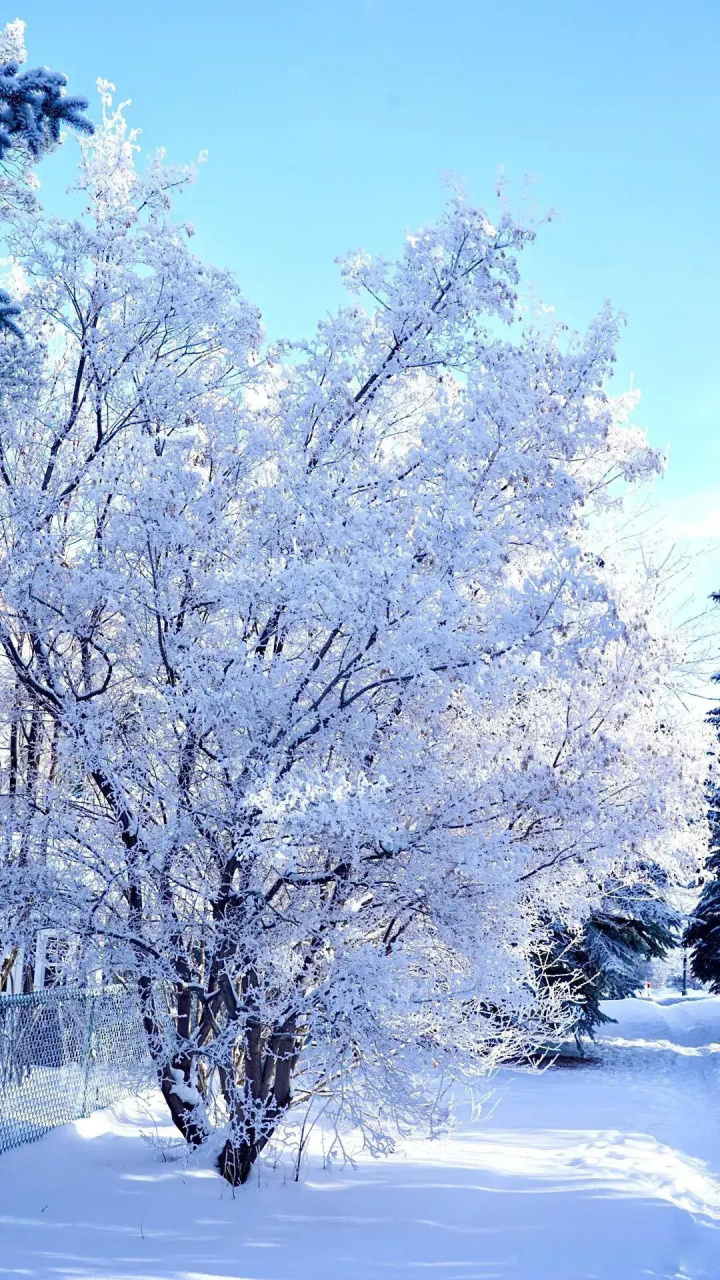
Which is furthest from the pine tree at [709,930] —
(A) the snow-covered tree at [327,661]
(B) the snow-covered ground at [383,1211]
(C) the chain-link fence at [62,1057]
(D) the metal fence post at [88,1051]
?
(A) the snow-covered tree at [327,661]

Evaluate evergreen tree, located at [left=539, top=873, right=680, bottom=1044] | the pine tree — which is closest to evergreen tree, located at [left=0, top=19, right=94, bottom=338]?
evergreen tree, located at [left=539, top=873, right=680, bottom=1044]

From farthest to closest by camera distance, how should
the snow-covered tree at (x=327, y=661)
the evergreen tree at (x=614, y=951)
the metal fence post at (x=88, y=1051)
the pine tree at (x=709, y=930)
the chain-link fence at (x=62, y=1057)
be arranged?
the pine tree at (x=709, y=930)
the evergreen tree at (x=614, y=951)
the metal fence post at (x=88, y=1051)
the chain-link fence at (x=62, y=1057)
the snow-covered tree at (x=327, y=661)

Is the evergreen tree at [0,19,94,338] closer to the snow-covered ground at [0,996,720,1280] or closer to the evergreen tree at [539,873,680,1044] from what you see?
the snow-covered ground at [0,996,720,1280]

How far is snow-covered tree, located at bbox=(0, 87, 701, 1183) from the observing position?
20.9 ft

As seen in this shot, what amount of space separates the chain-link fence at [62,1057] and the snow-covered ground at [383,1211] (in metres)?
0.25

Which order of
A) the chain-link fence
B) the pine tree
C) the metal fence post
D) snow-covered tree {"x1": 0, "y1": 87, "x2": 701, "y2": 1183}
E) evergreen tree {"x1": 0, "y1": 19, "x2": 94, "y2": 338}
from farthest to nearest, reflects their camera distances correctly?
1. the pine tree
2. the metal fence post
3. the chain-link fence
4. snow-covered tree {"x1": 0, "y1": 87, "x2": 701, "y2": 1183}
5. evergreen tree {"x1": 0, "y1": 19, "x2": 94, "y2": 338}

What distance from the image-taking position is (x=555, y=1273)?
18.8 feet

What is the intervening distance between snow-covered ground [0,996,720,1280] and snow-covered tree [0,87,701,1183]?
57 cm

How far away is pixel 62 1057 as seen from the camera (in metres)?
9.73

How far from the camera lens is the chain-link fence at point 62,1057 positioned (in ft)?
28.0

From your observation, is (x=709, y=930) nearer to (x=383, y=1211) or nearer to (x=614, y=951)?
(x=614, y=951)

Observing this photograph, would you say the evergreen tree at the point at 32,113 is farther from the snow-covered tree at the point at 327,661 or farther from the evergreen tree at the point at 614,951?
the evergreen tree at the point at 614,951

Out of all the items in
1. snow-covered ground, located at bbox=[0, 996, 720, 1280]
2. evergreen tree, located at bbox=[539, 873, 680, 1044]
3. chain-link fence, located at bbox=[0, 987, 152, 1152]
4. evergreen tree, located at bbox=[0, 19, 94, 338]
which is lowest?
snow-covered ground, located at bbox=[0, 996, 720, 1280]

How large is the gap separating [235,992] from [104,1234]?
155cm
